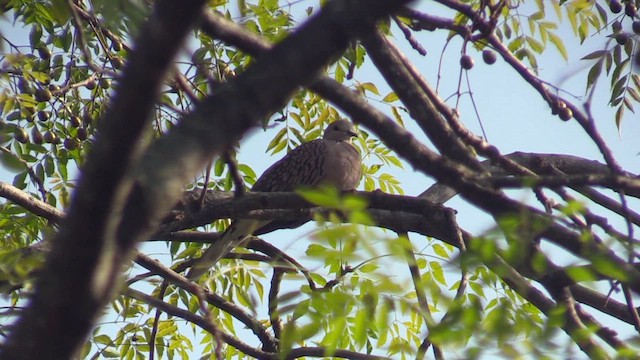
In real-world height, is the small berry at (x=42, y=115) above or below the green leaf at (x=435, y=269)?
above

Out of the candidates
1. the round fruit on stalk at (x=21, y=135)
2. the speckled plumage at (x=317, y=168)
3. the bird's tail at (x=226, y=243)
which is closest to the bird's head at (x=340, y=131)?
the speckled plumage at (x=317, y=168)

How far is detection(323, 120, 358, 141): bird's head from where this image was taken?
7.39m

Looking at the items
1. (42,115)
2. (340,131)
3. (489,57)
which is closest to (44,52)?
(42,115)

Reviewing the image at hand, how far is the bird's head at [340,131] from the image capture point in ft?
24.2

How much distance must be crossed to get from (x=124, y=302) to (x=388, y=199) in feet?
6.76

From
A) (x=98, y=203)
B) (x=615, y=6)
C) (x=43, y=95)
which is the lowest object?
(x=98, y=203)

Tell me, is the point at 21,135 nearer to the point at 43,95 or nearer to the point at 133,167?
the point at 43,95

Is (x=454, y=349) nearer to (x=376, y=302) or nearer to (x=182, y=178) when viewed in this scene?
(x=376, y=302)

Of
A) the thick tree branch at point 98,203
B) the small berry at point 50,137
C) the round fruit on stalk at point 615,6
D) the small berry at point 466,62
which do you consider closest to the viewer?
the thick tree branch at point 98,203

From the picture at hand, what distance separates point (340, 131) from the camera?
7422 mm

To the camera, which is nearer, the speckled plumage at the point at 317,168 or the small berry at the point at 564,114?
the small berry at the point at 564,114

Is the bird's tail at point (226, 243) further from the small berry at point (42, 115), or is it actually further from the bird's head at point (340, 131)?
the bird's head at point (340, 131)

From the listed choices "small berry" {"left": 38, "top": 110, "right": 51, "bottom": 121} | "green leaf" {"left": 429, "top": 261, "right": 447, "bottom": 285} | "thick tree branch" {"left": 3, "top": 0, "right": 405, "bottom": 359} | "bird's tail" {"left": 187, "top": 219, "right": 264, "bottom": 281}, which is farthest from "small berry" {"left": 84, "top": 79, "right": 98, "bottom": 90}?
"thick tree branch" {"left": 3, "top": 0, "right": 405, "bottom": 359}

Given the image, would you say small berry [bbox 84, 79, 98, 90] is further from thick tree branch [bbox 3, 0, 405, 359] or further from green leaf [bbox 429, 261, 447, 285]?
thick tree branch [bbox 3, 0, 405, 359]
